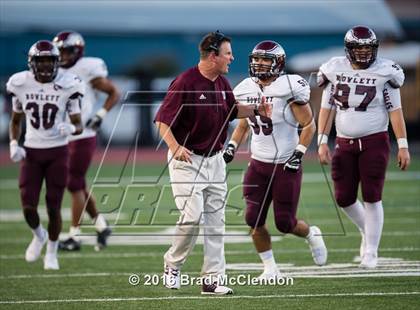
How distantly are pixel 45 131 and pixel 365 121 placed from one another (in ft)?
8.00

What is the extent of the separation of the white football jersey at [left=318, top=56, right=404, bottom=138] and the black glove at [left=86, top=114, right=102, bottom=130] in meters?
2.29

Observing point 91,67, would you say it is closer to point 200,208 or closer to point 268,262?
point 268,262

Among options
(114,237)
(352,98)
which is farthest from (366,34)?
(114,237)

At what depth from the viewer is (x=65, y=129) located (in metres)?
7.51

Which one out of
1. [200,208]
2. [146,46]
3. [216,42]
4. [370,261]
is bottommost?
[146,46]

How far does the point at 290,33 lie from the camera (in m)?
25.1

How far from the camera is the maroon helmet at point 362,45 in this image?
22.4ft

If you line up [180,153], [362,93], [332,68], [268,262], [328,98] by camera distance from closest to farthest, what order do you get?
[180,153] → [268,262] → [362,93] → [332,68] → [328,98]

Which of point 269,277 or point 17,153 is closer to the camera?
point 269,277

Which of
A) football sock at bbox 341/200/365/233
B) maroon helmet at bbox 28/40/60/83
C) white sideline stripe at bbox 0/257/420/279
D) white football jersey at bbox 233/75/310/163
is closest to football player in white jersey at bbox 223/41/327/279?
white football jersey at bbox 233/75/310/163

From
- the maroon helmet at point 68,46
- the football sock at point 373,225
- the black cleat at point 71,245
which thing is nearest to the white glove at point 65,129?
the maroon helmet at point 68,46

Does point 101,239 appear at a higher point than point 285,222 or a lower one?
lower

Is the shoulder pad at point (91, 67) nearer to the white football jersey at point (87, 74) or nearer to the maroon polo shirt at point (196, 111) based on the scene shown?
the white football jersey at point (87, 74)

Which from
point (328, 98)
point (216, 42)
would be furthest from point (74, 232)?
point (216, 42)
